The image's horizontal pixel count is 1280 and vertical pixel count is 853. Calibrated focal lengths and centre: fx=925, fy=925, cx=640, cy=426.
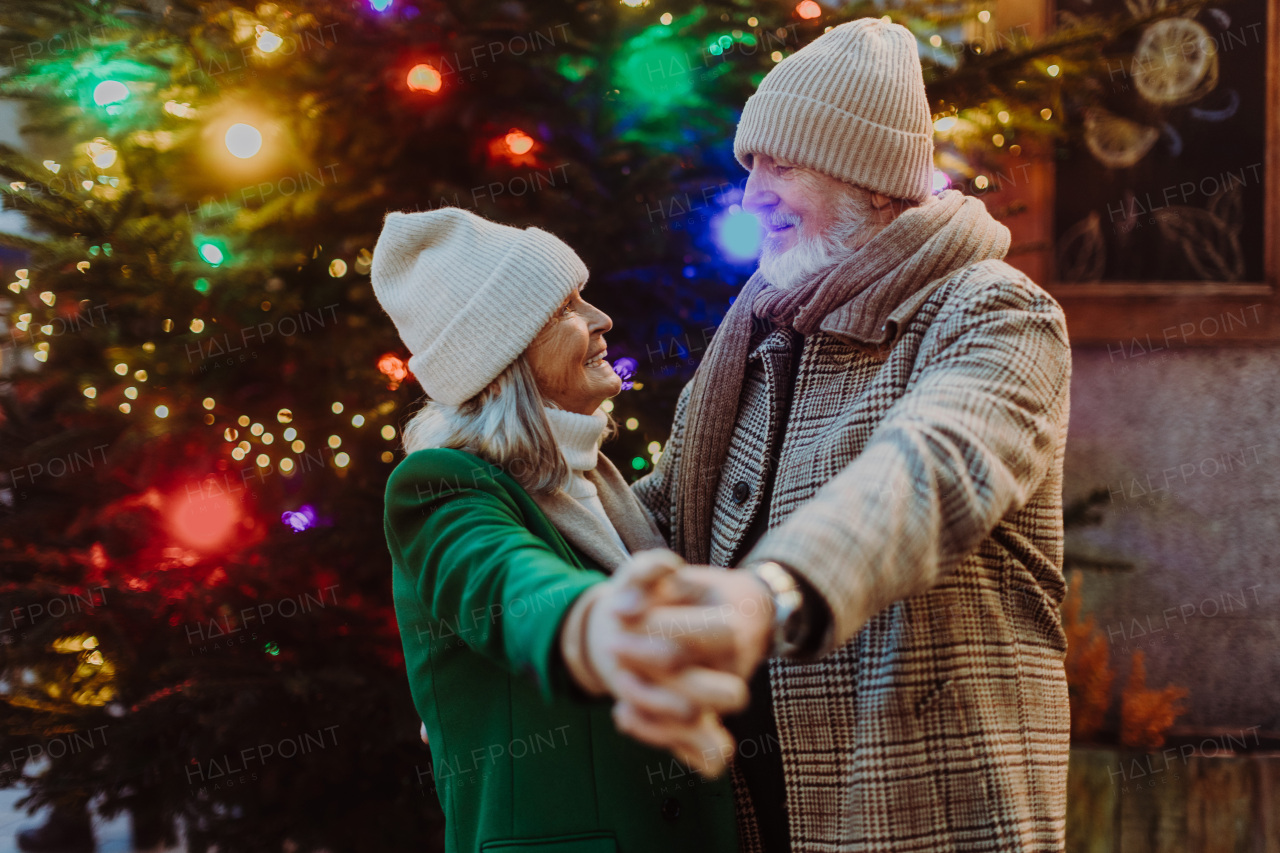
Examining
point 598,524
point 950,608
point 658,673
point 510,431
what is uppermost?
point 510,431

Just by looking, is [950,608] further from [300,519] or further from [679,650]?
[300,519]

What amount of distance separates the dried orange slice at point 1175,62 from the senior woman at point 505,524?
9.82ft

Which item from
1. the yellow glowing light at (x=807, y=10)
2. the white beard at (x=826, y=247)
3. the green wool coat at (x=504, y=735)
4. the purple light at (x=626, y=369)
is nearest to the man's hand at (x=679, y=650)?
the green wool coat at (x=504, y=735)

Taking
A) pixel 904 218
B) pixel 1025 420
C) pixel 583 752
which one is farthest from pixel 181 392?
pixel 1025 420

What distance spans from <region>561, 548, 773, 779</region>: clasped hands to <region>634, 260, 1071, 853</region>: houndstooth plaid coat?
256 millimetres

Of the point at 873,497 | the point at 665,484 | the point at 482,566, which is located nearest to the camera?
the point at 873,497

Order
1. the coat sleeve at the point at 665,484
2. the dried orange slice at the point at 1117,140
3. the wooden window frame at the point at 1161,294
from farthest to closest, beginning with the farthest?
the dried orange slice at the point at 1117,140
the wooden window frame at the point at 1161,294
the coat sleeve at the point at 665,484

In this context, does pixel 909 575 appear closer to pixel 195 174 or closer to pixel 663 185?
pixel 663 185

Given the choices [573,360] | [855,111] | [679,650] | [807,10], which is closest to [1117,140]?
[807,10]

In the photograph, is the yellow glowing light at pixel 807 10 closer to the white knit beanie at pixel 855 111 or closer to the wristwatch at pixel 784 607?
the white knit beanie at pixel 855 111

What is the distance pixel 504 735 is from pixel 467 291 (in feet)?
2.27

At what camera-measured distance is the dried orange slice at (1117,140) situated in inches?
141

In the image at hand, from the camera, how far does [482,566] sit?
108cm

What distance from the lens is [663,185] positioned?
99.1 inches
